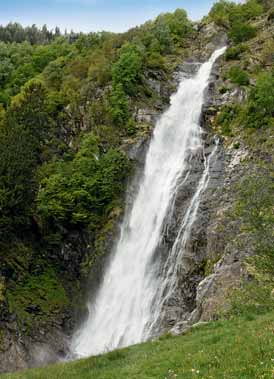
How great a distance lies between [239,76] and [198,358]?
133 ft

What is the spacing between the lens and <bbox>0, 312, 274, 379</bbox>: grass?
12.8 m

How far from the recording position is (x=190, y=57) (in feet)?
217

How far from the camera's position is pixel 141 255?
38.9 m

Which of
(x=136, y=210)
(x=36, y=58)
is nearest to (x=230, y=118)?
(x=136, y=210)

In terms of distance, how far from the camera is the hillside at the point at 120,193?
21.7 m

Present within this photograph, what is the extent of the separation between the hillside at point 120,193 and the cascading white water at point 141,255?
106 centimetres

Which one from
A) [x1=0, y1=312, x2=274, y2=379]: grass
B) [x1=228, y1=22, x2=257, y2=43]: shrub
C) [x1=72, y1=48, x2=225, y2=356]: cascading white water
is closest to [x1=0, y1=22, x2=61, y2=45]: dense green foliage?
[x1=228, y1=22, x2=257, y2=43]: shrub

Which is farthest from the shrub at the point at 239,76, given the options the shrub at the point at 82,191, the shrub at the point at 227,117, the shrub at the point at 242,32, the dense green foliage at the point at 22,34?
the dense green foliage at the point at 22,34

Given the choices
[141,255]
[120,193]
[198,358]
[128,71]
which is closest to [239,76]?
[128,71]

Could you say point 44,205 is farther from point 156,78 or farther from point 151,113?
point 156,78

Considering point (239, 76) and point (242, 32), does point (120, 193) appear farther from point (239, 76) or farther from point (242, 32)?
point (242, 32)

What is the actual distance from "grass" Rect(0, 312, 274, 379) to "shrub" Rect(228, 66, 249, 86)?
34.8 m

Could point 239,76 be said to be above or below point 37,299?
above

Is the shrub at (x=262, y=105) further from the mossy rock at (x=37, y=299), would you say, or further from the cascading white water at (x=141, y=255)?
the mossy rock at (x=37, y=299)
